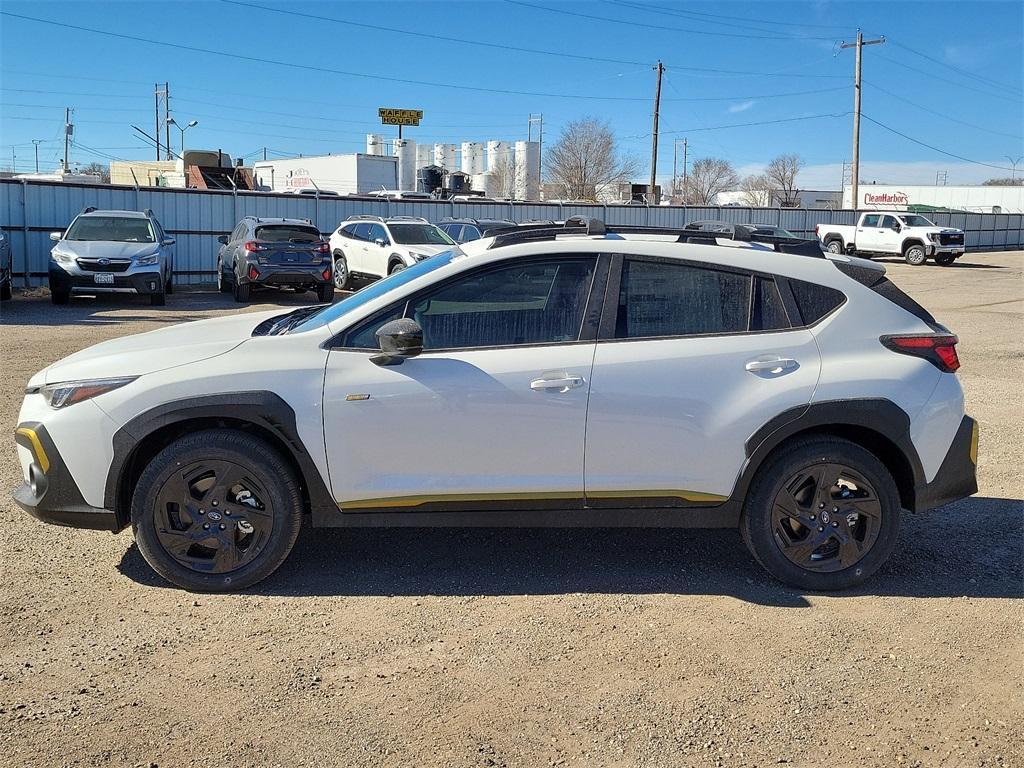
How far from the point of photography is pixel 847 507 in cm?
455

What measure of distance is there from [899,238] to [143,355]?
37363 mm

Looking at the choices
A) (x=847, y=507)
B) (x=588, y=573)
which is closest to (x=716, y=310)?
(x=847, y=507)

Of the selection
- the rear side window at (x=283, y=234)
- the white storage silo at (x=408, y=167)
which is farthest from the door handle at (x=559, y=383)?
the white storage silo at (x=408, y=167)

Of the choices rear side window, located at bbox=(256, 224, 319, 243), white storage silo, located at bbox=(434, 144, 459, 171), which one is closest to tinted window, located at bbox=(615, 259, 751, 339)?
rear side window, located at bbox=(256, 224, 319, 243)

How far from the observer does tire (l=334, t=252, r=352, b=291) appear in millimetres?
22000

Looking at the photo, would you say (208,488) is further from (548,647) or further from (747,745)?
(747,745)

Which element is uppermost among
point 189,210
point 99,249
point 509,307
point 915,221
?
point 915,221

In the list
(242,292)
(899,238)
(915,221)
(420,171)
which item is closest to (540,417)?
(242,292)

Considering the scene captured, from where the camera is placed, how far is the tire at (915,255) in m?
36.9

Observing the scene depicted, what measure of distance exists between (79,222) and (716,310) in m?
16.6

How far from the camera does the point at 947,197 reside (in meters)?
97.4

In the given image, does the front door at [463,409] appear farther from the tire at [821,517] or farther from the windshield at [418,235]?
the windshield at [418,235]

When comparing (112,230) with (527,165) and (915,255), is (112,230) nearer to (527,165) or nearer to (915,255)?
(915,255)

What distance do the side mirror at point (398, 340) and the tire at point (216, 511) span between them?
26.9 inches
